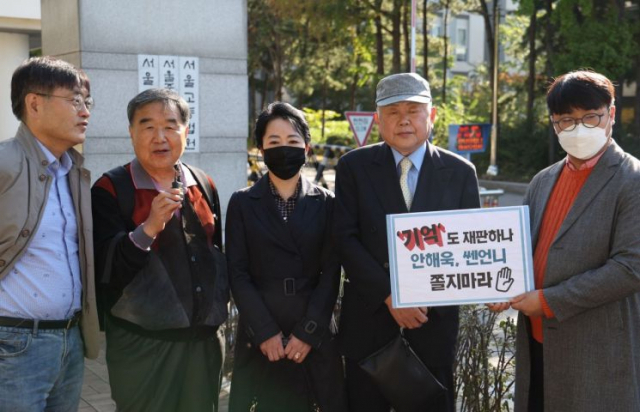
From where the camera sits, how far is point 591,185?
329 cm

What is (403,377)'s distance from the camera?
139 inches

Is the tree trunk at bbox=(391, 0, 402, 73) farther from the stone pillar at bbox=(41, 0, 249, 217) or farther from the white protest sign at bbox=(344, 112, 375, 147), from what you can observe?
the stone pillar at bbox=(41, 0, 249, 217)

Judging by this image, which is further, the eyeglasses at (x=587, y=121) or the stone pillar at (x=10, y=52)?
the stone pillar at (x=10, y=52)

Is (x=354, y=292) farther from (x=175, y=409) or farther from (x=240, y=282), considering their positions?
(x=175, y=409)

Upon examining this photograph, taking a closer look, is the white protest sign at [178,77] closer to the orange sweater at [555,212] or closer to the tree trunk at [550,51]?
the orange sweater at [555,212]

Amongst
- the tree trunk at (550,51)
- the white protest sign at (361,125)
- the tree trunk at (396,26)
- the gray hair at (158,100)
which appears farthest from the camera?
the tree trunk at (396,26)

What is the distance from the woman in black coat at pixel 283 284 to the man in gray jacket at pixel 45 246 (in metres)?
0.81

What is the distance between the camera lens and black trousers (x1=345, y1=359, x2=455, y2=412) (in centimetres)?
371

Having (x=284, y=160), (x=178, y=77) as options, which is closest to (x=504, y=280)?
(x=284, y=160)

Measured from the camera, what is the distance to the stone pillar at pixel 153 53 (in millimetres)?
7418

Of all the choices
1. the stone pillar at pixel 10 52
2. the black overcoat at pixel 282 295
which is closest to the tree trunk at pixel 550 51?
the stone pillar at pixel 10 52

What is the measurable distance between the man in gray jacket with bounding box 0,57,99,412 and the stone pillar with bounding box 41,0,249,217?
4.39m

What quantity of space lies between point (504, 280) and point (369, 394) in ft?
3.05

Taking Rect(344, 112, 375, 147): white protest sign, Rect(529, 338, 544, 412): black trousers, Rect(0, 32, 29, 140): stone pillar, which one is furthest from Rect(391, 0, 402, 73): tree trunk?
Rect(529, 338, 544, 412): black trousers
